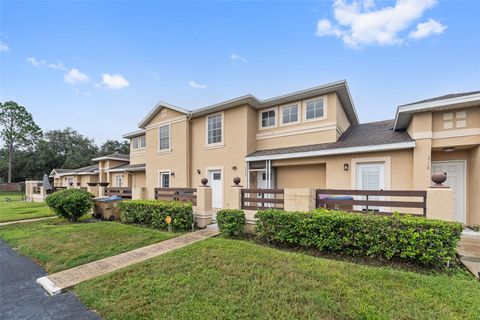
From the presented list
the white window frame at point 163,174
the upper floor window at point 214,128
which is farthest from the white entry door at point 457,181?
the white window frame at point 163,174

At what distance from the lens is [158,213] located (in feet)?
26.2

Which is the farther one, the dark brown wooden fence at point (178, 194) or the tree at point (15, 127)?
the tree at point (15, 127)

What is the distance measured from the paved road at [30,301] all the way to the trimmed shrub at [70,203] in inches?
187

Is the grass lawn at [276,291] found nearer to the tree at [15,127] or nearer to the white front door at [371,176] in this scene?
the white front door at [371,176]

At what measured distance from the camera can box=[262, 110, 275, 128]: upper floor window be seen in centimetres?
1133

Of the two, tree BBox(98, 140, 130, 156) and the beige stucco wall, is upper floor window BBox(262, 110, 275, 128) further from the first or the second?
tree BBox(98, 140, 130, 156)

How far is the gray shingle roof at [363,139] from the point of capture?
26.3 feet

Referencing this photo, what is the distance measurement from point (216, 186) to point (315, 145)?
5.62 meters

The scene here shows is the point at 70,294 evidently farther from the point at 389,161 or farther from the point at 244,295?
the point at 389,161

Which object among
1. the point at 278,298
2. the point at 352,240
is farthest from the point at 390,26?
the point at 278,298

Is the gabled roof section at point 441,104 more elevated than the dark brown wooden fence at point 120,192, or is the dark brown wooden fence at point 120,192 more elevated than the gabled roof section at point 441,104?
the gabled roof section at point 441,104

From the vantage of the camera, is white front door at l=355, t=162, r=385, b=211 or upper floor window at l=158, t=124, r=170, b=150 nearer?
white front door at l=355, t=162, r=385, b=211

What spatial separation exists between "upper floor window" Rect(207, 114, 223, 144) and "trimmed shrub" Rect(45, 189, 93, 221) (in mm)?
6559

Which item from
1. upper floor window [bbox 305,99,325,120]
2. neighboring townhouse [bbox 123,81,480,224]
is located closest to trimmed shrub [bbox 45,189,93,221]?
neighboring townhouse [bbox 123,81,480,224]
